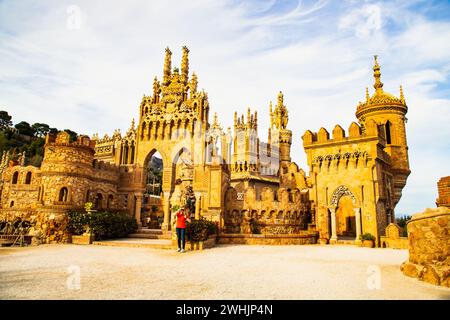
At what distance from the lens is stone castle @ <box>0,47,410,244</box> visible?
1864cm

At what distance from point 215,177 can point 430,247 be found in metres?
13.3

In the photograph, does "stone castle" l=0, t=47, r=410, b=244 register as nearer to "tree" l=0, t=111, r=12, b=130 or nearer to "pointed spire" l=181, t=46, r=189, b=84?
"pointed spire" l=181, t=46, r=189, b=84

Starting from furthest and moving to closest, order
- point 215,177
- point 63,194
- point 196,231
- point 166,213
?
point 166,213 < point 215,177 < point 63,194 < point 196,231

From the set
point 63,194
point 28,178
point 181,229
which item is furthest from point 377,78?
point 28,178

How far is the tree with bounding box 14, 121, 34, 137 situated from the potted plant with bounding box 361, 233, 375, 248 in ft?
278

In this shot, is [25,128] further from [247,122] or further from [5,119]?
[247,122]

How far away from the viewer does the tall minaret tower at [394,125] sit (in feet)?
77.3

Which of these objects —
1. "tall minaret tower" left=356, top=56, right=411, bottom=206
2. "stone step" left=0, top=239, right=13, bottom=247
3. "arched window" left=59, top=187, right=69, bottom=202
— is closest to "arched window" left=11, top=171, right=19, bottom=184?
"arched window" left=59, top=187, right=69, bottom=202

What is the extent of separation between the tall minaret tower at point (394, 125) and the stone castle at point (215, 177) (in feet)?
0.27

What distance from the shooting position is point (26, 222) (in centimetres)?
1780

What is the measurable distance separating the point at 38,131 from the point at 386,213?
87.4 meters

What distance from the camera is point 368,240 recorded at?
58.7 ft
